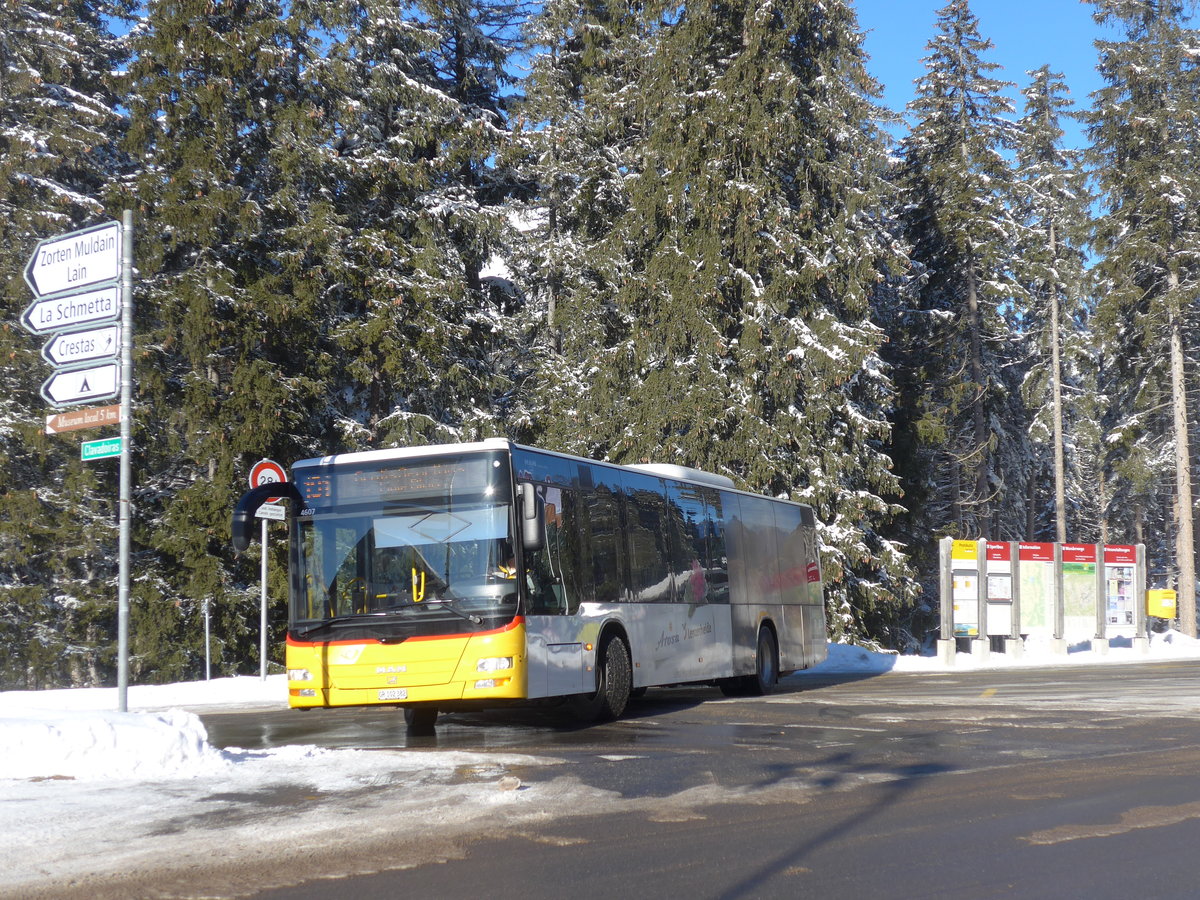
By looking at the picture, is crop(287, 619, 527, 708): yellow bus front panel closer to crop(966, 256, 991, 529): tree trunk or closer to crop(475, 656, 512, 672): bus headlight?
crop(475, 656, 512, 672): bus headlight

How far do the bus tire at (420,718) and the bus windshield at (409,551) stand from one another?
1727 mm

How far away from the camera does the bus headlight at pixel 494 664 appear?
12420mm

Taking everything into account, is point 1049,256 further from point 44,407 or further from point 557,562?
point 557,562

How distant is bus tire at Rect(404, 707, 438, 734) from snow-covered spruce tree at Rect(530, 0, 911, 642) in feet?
58.1

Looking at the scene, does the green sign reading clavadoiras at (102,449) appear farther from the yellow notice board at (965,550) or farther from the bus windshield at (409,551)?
the yellow notice board at (965,550)

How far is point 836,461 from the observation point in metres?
32.7

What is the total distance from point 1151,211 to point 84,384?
39207 millimetres

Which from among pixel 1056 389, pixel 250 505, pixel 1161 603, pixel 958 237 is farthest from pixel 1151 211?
pixel 250 505

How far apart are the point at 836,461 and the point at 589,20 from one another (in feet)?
49.1

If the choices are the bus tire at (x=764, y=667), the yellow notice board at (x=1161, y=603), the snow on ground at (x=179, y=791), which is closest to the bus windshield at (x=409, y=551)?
the snow on ground at (x=179, y=791)

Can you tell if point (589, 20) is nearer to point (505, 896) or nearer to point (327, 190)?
point (327, 190)

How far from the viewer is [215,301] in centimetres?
2878

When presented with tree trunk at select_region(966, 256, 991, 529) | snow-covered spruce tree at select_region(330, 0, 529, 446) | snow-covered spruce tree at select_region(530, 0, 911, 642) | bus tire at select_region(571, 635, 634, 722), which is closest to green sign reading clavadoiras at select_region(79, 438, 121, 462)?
bus tire at select_region(571, 635, 634, 722)

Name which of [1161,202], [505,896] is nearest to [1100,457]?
[1161,202]
